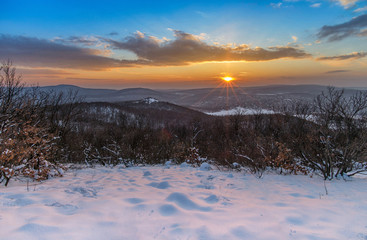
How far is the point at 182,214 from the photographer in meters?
3.62

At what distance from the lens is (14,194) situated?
12.8 feet

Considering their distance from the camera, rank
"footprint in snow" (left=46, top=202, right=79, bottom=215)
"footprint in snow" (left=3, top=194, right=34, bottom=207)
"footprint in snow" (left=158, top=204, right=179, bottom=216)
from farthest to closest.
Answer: "footprint in snow" (left=158, top=204, right=179, bottom=216) → "footprint in snow" (left=3, top=194, right=34, bottom=207) → "footprint in snow" (left=46, top=202, right=79, bottom=215)

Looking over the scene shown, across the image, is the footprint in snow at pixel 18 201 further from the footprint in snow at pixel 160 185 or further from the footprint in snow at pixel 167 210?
the footprint in snow at pixel 160 185

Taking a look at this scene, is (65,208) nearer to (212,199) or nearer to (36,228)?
(36,228)

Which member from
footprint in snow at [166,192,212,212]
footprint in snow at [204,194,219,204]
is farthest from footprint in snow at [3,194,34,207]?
footprint in snow at [204,194,219,204]

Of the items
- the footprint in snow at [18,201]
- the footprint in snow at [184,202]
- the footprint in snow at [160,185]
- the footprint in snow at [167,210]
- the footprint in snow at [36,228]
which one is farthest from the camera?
the footprint in snow at [160,185]

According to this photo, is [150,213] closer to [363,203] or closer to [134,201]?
[134,201]

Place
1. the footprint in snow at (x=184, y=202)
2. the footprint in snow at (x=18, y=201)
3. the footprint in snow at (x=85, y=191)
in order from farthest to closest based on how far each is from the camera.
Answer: the footprint in snow at (x=85, y=191) < the footprint in snow at (x=184, y=202) < the footprint in snow at (x=18, y=201)

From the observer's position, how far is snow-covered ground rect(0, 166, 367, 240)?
2.82 meters

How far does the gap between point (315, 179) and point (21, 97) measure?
13.1 m

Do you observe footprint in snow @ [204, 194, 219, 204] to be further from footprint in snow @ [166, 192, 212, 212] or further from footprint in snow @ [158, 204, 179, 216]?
footprint in snow @ [158, 204, 179, 216]

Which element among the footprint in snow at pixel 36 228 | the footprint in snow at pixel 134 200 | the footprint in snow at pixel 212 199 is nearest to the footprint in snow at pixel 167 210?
the footprint in snow at pixel 134 200

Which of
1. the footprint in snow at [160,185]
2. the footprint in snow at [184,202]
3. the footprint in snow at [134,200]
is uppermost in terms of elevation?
the footprint in snow at [134,200]

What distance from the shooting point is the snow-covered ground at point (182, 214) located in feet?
9.27
